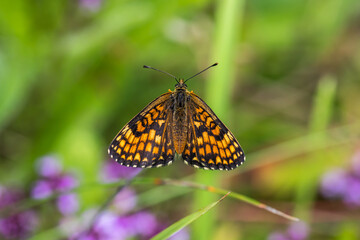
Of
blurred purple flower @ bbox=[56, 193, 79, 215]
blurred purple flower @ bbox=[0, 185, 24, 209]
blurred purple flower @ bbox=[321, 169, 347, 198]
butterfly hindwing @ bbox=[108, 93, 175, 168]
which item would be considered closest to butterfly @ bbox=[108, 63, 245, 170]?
butterfly hindwing @ bbox=[108, 93, 175, 168]

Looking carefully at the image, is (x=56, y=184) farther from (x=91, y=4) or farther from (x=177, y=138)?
(x=91, y=4)

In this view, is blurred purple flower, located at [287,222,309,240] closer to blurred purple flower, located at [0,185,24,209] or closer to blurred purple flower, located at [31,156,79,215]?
blurred purple flower, located at [31,156,79,215]

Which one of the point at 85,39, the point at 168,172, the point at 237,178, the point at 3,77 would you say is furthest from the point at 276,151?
the point at 3,77

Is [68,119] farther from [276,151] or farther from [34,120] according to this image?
[276,151]

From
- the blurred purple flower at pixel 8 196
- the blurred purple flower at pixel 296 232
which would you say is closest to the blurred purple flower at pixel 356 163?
the blurred purple flower at pixel 296 232

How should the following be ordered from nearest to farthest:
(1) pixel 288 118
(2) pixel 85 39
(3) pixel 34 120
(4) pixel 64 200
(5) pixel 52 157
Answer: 1. (4) pixel 64 200
2. (5) pixel 52 157
3. (2) pixel 85 39
4. (3) pixel 34 120
5. (1) pixel 288 118

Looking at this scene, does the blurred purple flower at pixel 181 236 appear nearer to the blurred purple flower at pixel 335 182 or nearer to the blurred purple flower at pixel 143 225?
the blurred purple flower at pixel 143 225

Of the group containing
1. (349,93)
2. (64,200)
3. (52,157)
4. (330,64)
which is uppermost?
(330,64)
